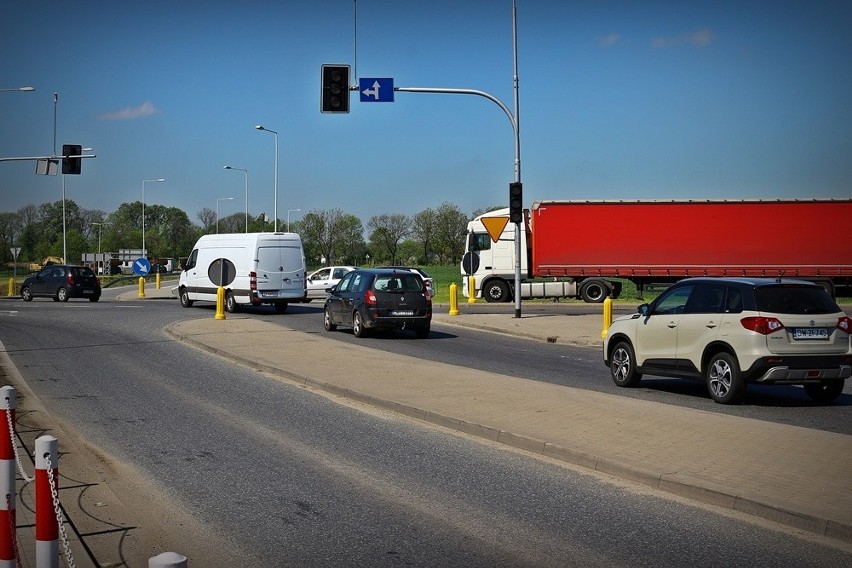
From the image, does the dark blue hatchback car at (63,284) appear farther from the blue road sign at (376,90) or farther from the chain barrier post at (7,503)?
the chain barrier post at (7,503)

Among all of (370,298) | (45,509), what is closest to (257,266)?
(370,298)

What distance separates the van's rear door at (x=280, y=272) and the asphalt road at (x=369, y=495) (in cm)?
1816

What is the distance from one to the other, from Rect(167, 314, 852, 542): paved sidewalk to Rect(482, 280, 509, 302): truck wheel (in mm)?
24431

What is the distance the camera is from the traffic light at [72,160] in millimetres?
37656

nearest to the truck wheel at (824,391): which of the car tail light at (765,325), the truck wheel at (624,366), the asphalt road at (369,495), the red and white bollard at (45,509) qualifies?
the car tail light at (765,325)

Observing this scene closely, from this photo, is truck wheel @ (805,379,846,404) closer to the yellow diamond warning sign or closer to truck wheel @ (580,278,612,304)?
the yellow diamond warning sign

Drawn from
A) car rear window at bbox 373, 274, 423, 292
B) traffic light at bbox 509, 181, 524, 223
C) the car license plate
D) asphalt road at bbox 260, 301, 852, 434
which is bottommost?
asphalt road at bbox 260, 301, 852, 434

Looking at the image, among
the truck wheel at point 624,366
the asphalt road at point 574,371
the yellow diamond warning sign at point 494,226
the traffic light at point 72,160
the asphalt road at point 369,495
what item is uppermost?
the traffic light at point 72,160

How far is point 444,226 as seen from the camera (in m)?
110

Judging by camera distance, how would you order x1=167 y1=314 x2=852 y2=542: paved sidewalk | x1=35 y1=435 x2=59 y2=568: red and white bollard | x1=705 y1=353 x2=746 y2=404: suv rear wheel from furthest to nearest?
x1=705 y1=353 x2=746 y2=404: suv rear wheel → x1=167 y1=314 x2=852 y2=542: paved sidewalk → x1=35 y1=435 x2=59 y2=568: red and white bollard

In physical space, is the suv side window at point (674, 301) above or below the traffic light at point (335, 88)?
below

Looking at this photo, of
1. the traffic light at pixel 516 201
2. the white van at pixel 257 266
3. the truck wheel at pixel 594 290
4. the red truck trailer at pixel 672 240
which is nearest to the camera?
the traffic light at pixel 516 201

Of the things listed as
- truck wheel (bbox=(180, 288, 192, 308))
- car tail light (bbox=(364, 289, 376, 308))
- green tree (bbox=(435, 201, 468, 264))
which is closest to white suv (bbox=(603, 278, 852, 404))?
car tail light (bbox=(364, 289, 376, 308))

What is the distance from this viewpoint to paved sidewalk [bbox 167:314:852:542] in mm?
7270
